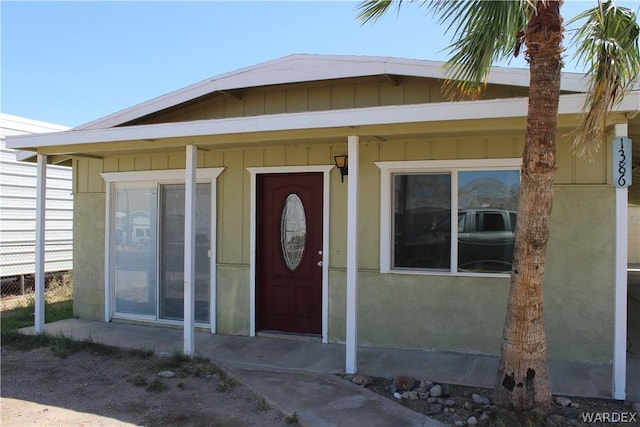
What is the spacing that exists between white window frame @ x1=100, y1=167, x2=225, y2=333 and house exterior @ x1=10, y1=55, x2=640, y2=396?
3 centimetres

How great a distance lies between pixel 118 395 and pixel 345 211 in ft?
10.8

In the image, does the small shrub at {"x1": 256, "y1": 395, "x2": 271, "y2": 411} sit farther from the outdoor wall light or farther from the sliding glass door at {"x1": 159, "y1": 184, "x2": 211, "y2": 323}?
the outdoor wall light

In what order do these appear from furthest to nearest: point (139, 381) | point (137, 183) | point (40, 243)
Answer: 1. point (137, 183)
2. point (40, 243)
3. point (139, 381)

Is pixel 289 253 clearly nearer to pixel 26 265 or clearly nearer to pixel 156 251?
pixel 156 251

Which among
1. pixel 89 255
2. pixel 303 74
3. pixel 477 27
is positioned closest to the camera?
pixel 477 27

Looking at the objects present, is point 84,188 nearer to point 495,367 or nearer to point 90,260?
point 90,260

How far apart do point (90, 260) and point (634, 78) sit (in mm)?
7614

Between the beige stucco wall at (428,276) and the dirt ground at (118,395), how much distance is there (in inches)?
67.7

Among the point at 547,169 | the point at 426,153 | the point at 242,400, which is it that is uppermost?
the point at 426,153

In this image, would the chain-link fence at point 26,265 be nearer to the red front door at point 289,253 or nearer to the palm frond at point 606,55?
the red front door at point 289,253

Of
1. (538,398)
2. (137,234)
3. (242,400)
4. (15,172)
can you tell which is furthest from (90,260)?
(538,398)

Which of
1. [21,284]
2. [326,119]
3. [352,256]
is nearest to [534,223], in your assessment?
[352,256]

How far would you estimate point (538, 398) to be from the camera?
4.00 meters

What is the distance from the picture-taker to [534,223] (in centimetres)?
398
